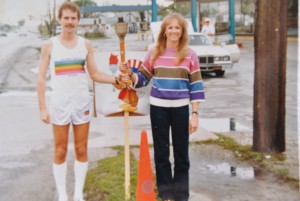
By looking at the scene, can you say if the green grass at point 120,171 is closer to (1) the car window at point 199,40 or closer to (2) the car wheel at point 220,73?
(2) the car wheel at point 220,73

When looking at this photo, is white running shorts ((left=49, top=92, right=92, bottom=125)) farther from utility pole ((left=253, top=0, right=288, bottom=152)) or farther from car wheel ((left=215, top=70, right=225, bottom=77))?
car wheel ((left=215, top=70, right=225, bottom=77))

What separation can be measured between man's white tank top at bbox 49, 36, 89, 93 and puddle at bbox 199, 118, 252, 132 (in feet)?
14.4

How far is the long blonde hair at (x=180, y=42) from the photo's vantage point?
159 inches

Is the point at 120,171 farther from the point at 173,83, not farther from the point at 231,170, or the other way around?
the point at 173,83

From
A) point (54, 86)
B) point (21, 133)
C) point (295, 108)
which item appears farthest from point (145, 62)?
point (295, 108)

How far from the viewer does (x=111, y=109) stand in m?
4.36

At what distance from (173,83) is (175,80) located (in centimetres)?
3

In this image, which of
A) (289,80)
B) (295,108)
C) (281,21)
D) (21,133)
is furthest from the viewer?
(289,80)

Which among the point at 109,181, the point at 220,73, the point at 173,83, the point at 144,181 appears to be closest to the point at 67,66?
the point at 173,83

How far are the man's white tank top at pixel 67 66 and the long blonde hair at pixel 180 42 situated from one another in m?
0.68

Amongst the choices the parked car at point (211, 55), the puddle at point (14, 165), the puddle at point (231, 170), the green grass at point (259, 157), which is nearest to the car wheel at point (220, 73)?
the parked car at point (211, 55)

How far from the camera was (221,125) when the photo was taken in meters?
8.30

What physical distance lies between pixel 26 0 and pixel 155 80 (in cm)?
195

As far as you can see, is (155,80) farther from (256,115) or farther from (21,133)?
(21,133)
